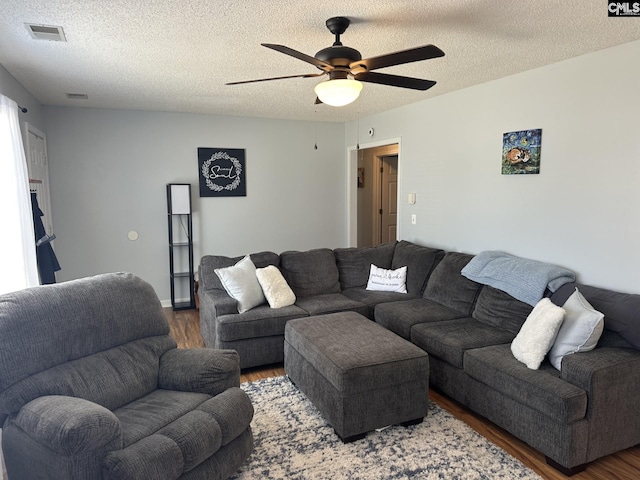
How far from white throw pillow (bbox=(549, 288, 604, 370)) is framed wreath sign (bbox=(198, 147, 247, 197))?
4284 mm

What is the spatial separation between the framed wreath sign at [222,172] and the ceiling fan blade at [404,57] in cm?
356

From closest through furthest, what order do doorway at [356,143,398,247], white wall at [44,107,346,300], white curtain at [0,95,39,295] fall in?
white curtain at [0,95,39,295]
white wall at [44,107,346,300]
doorway at [356,143,398,247]

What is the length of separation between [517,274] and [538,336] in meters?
0.80

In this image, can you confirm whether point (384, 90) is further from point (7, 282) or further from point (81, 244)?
point (81, 244)

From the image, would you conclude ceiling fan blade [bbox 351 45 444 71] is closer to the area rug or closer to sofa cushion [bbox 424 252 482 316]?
sofa cushion [bbox 424 252 482 316]

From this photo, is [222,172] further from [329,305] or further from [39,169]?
[329,305]

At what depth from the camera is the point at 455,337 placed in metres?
3.06

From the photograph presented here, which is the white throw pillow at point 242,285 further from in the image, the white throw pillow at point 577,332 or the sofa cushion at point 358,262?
the white throw pillow at point 577,332

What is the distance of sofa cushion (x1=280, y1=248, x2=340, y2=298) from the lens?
429cm

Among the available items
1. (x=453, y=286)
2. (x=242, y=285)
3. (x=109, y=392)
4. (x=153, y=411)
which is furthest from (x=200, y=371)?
(x=453, y=286)

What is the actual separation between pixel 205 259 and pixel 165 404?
2.12m

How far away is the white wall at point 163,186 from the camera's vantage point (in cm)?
514

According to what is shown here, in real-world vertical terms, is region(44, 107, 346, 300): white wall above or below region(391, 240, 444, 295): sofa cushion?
above

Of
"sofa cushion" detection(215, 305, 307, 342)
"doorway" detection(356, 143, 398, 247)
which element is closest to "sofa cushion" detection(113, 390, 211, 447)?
"sofa cushion" detection(215, 305, 307, 342)
